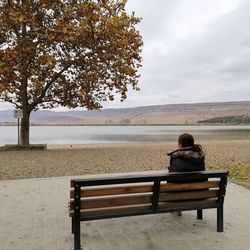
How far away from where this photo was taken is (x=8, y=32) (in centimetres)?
2042

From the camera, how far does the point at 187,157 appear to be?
5680 mm

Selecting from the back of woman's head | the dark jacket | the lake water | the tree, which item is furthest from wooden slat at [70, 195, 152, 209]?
the lake water

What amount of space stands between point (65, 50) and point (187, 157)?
1649 centimetres

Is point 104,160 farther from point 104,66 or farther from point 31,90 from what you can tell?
point 31,90

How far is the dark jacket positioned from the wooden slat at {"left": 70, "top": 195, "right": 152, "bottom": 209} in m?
0.75

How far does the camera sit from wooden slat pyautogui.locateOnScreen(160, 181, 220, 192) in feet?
17.3

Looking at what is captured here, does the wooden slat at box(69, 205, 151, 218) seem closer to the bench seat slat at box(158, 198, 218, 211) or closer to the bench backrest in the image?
the bench backrest

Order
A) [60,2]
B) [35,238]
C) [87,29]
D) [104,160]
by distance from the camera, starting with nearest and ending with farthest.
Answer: [35,238], [104,160], [87,29], [60,2]

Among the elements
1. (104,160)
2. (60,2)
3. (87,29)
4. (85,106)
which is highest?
(60,2)

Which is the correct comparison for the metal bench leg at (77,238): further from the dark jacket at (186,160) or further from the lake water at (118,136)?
the lake water at (118,136)

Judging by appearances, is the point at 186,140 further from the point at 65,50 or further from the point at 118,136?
the point at 118,136

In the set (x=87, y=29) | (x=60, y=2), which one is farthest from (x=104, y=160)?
(x=60, y=2)

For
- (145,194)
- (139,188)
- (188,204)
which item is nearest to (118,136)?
(188,204)

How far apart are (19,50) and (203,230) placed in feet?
52.2
